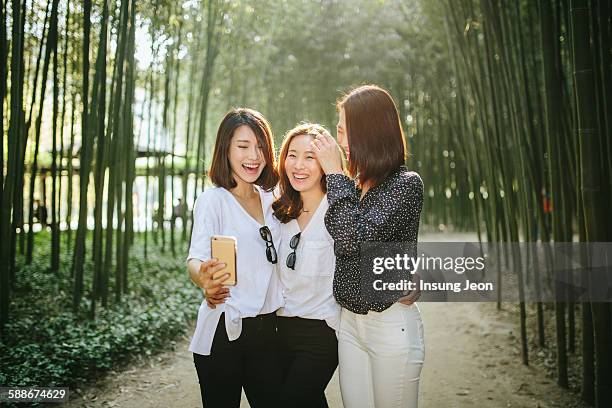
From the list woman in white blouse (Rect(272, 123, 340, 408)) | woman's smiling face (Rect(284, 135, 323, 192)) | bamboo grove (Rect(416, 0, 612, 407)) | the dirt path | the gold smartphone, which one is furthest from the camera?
the dirt path

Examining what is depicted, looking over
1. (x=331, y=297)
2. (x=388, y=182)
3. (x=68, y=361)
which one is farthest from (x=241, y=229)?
(x=68, y=361)

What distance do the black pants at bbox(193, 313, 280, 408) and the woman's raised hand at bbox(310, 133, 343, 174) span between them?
0.51 metres

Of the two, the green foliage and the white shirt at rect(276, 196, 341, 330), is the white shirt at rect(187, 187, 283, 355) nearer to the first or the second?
the white shirt at rect(276, 196, 341, 330)

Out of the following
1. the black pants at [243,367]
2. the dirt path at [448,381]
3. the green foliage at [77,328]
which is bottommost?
the dirt path at [448,381]

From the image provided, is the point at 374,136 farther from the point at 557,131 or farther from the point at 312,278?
the point at 557,131

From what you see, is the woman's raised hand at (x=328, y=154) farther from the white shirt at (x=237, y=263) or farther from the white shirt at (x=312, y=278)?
the white shirt at (x=237, y=263)

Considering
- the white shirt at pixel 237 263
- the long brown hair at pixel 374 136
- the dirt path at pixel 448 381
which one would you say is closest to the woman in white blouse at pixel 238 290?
the white shirt at pixel 237 263

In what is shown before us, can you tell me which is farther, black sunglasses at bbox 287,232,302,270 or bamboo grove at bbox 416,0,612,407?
bamboo grove at bbox 416,0,612,407

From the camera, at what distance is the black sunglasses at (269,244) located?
1.64 metres

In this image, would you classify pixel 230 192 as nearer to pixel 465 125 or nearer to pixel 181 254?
pixel 465 125

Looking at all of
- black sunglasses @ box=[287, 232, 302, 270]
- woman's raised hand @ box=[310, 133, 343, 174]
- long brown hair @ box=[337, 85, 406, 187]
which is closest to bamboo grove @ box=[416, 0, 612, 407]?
long brown hair @ box=[337, 85, 406, 187]

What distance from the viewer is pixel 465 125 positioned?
4.68 metres

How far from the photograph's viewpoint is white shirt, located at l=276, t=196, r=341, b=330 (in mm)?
1620

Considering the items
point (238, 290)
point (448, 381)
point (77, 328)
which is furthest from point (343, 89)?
point (238, 290)
